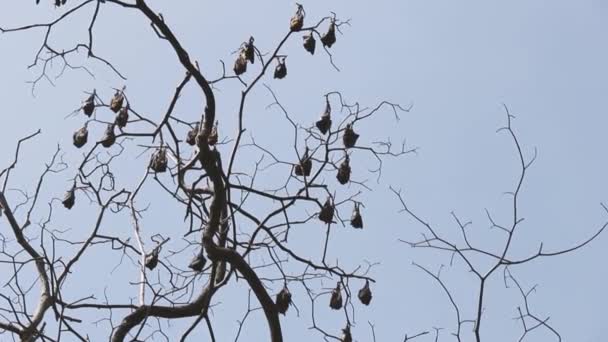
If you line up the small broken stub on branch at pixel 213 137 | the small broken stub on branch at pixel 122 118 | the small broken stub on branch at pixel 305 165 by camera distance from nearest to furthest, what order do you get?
1. the small broken stub on branch at pixel 213 137
2. the small broken stub on branch at pixel 122 118
3. the small broken stub on branch at pixel 305 165

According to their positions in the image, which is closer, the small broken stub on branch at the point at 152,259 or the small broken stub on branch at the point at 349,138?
the small broken stub on branch at the point at 152,259

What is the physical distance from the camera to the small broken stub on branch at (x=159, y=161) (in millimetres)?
3312

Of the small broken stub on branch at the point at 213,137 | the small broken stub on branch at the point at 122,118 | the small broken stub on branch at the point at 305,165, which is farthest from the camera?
the small broken stub on branch at the point at 305,165

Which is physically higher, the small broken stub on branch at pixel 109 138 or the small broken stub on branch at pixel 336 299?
the small broken stub on branch at pixel 109 138

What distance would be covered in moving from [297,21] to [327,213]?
596 millimetres

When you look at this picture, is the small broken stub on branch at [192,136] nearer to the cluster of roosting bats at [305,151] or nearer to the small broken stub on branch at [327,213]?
the cluster of roosting bats at [305,151]

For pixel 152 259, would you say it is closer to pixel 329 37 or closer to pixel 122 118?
pixel 122 118

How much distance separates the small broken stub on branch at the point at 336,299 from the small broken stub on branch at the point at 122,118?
0.82 m

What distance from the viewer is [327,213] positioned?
3.40m

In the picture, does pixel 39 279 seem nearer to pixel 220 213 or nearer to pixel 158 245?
pixel 158 245

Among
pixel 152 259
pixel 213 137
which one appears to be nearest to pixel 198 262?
pixel 152 259

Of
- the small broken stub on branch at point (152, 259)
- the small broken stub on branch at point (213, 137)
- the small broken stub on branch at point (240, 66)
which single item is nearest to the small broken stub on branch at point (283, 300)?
the small broken stub on branch at point (152, 259)

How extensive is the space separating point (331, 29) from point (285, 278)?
79 centimetres

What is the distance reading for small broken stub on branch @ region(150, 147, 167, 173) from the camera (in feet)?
10.9
